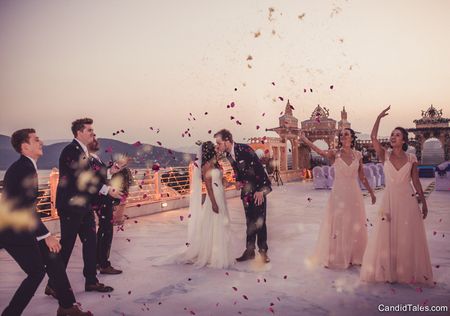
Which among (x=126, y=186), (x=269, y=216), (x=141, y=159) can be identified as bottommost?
(x=269, y=216)

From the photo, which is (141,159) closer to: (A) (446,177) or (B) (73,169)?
(B) (73,169)

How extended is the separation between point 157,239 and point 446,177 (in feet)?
44.4

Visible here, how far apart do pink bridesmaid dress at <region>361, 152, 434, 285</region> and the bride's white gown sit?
75.1 inches

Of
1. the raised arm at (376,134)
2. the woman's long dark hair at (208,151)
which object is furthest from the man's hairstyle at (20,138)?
the raised arm at (376,134)

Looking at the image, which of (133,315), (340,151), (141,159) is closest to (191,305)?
(133,315)

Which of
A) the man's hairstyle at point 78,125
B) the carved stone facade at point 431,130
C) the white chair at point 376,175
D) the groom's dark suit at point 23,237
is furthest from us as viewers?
the carved stone facade at point 431,130

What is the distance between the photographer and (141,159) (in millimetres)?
5648

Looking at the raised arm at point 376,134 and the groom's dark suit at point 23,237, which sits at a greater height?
the raised arm at point 376,134

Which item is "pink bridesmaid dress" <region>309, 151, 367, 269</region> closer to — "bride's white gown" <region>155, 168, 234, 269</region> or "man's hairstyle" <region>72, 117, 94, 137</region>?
"bride's white gown" <region>155, 168, 234, 269</region>

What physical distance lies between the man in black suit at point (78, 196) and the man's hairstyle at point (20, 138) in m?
0.89

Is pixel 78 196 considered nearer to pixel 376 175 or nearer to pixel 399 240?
pixel 399 240

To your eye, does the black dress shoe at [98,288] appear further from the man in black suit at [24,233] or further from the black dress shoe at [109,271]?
the man in black suit at [24,233]

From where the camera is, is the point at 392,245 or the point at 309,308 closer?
the point at 309,308

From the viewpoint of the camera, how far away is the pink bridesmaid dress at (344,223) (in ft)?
17.9
